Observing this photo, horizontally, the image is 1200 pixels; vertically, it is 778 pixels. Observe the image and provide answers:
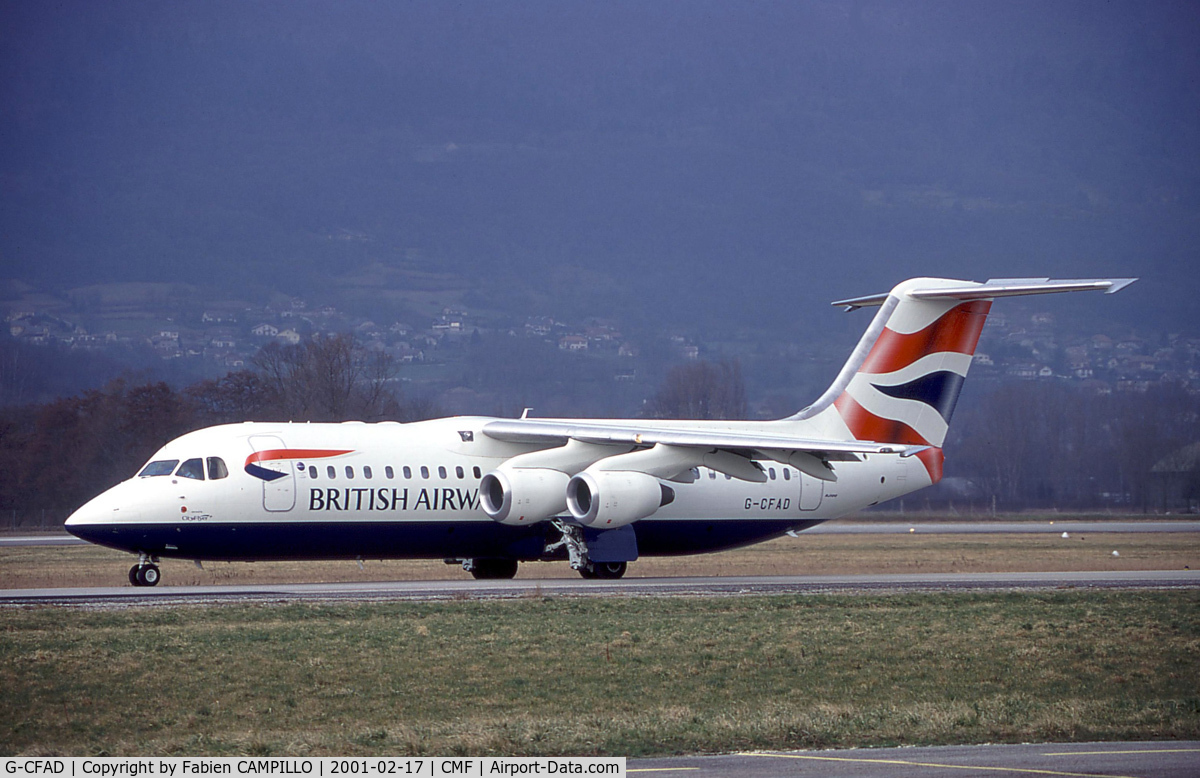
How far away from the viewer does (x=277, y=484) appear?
26.5 meters

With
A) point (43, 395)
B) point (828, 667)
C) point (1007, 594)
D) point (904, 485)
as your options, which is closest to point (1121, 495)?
point (904, 485)

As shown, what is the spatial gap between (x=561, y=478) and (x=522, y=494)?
3.51 feet

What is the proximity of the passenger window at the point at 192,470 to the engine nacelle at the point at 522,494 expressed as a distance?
550cm

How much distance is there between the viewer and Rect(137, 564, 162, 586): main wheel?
86.7ft

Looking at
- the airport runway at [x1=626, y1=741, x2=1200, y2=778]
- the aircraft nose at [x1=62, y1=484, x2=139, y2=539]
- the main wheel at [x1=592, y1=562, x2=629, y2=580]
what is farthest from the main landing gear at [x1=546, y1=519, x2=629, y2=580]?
the airport runway at [x1=626, y1=741, x2=1200, y2=778]

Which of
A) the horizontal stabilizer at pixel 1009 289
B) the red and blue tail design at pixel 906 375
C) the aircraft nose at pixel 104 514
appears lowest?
the aircraft nose at pixel 104 514

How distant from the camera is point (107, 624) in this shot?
19.1m

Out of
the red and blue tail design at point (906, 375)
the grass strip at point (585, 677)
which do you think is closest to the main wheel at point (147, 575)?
the grass strip at point (585, 677)

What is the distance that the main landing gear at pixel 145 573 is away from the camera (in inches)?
1040

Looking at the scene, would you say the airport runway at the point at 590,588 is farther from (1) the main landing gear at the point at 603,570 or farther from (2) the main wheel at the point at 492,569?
(2) the main wheel at the point at 492,569

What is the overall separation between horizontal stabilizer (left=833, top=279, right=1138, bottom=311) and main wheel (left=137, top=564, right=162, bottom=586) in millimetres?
15737

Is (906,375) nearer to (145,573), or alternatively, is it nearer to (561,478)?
(561,478)

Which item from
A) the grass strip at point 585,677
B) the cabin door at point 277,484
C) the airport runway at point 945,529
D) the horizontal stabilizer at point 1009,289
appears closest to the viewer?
the grass strip at point 585,677

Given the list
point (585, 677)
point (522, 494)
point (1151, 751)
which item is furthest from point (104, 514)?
→ point (1151, 751)
